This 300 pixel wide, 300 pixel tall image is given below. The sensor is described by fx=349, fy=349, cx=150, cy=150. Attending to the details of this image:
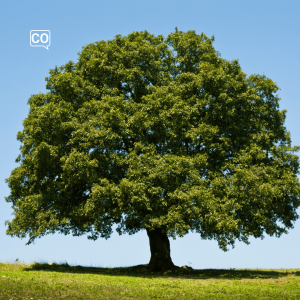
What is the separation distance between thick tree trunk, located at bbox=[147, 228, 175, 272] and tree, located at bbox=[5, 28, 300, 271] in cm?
8

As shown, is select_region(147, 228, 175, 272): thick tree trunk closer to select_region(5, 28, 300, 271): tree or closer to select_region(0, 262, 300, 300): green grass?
select_region(5, 28, 300, 271): tree

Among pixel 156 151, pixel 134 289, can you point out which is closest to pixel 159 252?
pixel 156 151

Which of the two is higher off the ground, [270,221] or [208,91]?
[208,91]

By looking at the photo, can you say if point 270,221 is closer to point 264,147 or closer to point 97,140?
point 264,147

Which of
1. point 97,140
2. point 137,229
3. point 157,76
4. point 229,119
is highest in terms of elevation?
point 157,76

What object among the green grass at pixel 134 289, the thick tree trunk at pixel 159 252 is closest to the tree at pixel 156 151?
the thick tree trunk at pixel 159 252

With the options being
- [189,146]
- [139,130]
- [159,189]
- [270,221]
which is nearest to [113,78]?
[139,130]

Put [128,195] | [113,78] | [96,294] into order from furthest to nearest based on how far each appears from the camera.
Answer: [113,78], [128,195], [96,294]

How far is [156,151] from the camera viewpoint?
81.1 ft

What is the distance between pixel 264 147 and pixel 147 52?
12.0 metres

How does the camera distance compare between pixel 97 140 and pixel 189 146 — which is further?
pixel 189 146

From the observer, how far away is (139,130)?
24.7 meters

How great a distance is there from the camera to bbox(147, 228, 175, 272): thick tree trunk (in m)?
27.5

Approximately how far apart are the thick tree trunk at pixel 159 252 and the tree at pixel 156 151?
0.08 m
